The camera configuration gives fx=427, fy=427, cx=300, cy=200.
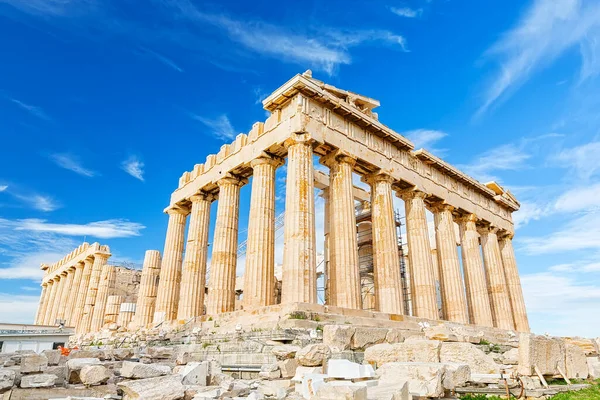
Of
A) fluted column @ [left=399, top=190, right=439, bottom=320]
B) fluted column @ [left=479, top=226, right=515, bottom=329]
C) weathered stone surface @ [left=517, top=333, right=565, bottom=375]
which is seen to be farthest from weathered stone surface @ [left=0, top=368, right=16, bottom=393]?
fluted column @ [left=479, top=226, right=515, bottom=329]

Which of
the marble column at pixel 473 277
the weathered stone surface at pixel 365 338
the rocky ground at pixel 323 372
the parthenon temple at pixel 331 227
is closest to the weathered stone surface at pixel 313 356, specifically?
the rocky ground at pixel 323 372

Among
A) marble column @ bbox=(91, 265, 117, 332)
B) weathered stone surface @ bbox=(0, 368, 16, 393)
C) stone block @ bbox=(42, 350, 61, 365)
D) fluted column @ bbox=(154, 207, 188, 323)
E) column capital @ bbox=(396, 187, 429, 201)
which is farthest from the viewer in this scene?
marble column @ bbox=(91, 265, 117, 332)

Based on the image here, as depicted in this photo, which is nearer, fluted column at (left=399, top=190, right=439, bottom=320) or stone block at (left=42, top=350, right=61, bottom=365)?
stone block at (left=42, top=350, right=61, bottom=365)

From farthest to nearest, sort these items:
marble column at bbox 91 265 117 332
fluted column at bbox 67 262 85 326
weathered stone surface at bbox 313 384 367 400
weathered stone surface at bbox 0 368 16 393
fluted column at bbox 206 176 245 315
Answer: fluted column at bbox 67 262 85 326, marble column at bbox 91 265 117 332, fluted column at bbox 206 176 245 315, weathered stone surface at bbox 0 368 16 393, weathered stone surface at bbox 313 384 367 400

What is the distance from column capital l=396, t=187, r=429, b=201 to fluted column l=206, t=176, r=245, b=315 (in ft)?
28.7

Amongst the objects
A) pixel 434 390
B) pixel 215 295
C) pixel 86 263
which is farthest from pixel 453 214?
pixel 86 263

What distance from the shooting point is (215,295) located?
19641 mm

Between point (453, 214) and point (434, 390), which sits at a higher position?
point (453, 214)

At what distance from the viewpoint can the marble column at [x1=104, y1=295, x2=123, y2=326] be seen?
3075 centimetres

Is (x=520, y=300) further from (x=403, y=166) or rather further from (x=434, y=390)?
(x=434, y=390)

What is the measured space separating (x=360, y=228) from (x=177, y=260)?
1206 centimetres

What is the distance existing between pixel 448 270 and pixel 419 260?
356 centimetres

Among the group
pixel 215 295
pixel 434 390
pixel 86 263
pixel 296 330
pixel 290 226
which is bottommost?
pixel 434 390

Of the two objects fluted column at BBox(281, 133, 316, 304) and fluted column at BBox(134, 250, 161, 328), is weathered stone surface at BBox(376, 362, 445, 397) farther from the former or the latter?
fluted column at BBox(134, 250, 161, 328)
